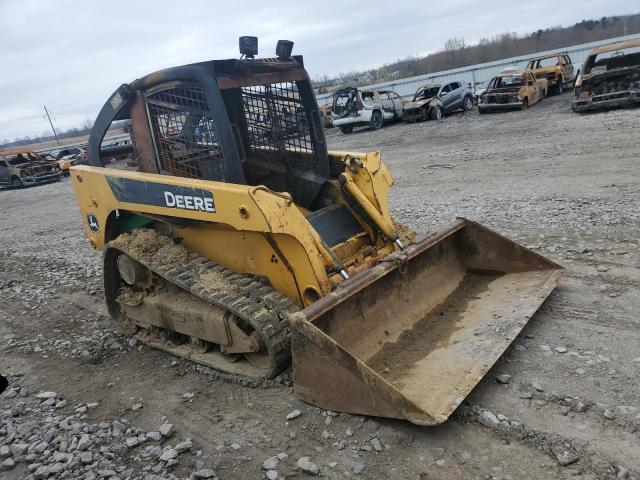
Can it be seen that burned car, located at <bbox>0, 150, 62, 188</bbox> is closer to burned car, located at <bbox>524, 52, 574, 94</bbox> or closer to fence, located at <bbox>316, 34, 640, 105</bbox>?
fence, located at <bbox>316, 34, 640, 105</bbox>

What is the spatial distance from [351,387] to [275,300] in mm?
892

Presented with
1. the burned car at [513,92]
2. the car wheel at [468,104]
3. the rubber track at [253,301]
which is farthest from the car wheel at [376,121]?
the rubber track at [253,301]

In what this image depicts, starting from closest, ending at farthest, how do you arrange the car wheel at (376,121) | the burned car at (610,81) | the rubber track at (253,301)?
the rubber track at (253,301) → the burned car at (610,81) → the car wheel at (376,121)

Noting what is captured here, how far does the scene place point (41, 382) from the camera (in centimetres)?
446

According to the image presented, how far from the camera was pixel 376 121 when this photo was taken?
22.2 meters

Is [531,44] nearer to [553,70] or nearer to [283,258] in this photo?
[553,70]

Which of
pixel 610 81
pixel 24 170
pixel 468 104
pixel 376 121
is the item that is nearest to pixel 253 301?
pixel 610 81

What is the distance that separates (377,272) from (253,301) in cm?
89

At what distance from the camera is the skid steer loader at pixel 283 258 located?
3.46 m

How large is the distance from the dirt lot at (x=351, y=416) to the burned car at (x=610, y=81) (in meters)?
8.71

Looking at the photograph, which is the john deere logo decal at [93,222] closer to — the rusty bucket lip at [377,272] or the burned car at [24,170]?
the rusty bucket lip at [377,272]

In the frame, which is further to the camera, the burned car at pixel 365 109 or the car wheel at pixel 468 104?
the car wheel at pixel 468 104

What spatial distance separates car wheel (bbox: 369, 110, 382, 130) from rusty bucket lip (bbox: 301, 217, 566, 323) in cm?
1778

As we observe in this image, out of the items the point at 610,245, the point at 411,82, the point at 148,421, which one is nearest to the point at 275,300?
the point at 148,421
